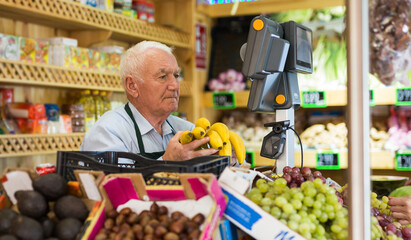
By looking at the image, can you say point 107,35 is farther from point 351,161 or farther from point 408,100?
point 351,161

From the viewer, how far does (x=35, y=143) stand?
131 inches

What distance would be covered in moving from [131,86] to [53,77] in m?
0.88

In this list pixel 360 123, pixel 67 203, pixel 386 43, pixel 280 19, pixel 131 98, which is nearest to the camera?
pixel 360 123

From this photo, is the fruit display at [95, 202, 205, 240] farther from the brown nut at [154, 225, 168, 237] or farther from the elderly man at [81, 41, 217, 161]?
the elderly man at [81, 41, 217, 161]

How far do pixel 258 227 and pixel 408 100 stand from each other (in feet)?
9.72

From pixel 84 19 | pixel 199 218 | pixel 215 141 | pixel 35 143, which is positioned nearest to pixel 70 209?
→ pixel 199 218

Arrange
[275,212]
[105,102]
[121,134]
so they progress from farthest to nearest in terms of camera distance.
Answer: [105,102] < [121,134] < [275,212]

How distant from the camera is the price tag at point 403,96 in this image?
13.2ft

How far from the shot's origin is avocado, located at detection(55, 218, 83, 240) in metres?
1.43

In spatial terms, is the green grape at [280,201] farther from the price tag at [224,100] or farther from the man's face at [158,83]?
the price tag at [224,100]

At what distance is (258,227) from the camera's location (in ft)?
5.07

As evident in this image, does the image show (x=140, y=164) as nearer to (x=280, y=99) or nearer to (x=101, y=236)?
(x=101, y=236)

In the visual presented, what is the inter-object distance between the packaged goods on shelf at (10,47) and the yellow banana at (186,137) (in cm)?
152

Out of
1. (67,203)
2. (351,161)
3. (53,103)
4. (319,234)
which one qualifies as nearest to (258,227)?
(319,234)
